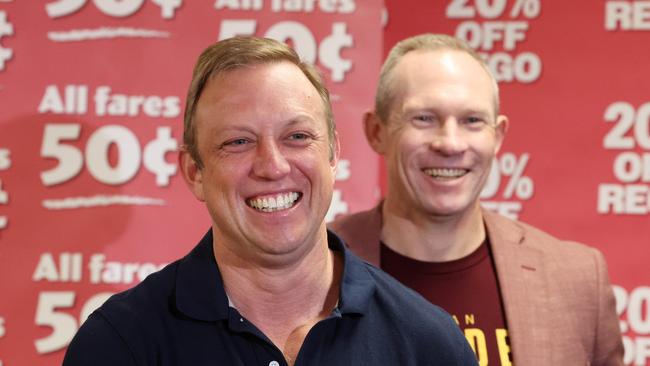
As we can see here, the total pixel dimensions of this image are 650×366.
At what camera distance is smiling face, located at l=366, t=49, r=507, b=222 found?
247 centimetres

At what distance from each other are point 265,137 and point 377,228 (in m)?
1.01

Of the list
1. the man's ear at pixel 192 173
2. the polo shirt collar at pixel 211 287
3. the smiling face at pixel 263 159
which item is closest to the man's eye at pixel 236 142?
the smiling face at pixel 263 159

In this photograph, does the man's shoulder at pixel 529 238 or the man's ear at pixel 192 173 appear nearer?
the man's ear at pixel 192 173

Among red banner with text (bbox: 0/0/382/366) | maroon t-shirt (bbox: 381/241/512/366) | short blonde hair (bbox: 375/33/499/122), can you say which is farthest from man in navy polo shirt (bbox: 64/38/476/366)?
red banner with text (bbox: 0/0/382/366)

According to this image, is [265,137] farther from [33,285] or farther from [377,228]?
[33,285]

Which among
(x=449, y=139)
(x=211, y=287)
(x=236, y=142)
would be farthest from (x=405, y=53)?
(x=211, y=287)

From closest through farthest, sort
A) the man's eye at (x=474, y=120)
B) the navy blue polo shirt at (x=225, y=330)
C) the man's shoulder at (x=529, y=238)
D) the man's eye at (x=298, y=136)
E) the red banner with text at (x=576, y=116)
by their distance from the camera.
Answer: the navy blue polo shirt at (x=225, y=330), the man's eye at (x=298, y=136), the man's eye at (x=474, y=120), the man's shoulder at (x=529, y=238), the red banner with text at (x=576, y=116)

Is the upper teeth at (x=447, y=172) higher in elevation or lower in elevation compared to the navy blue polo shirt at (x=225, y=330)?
higher

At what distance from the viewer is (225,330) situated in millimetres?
1635

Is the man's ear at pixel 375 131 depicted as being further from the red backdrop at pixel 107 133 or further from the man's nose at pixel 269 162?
the man's nose at pixel 269 162

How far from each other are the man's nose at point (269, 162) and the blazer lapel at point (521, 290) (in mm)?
1009

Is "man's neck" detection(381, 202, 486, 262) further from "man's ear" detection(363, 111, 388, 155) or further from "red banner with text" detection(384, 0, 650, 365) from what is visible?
"red banner with text" detection(384, 0, 650, 365)

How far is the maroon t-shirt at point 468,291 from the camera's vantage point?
2.39 meters

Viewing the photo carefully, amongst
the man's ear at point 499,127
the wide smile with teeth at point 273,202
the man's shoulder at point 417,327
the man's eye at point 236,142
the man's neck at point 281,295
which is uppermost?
the man's eye at point 236,142
